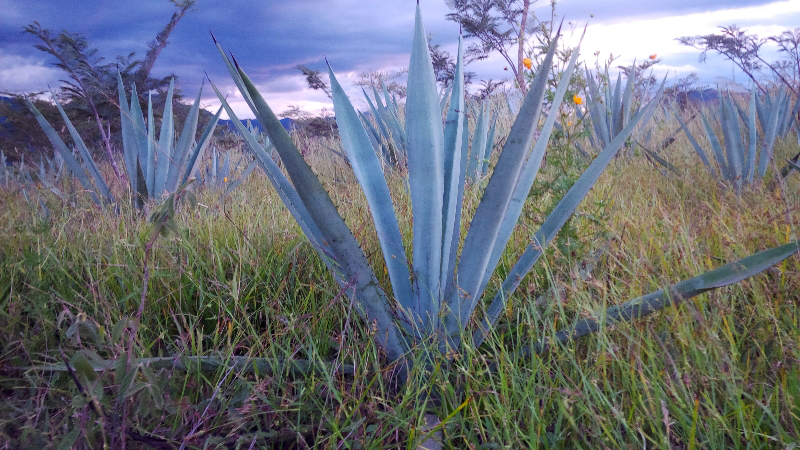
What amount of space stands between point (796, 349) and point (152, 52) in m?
6.92

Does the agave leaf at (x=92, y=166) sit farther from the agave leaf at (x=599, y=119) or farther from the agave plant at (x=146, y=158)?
the agave leaf at (x=599, y=119)

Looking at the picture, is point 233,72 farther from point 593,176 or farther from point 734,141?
point 734,141

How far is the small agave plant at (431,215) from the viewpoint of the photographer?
1.02 metres

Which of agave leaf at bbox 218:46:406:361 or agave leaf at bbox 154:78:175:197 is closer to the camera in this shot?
agave leaf at bbox 218:46:406:361

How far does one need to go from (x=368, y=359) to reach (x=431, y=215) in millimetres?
413

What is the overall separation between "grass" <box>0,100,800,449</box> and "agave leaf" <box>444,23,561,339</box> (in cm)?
14

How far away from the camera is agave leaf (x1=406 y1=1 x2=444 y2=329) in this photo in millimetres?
1096

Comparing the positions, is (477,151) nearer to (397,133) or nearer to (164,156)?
(397,133)

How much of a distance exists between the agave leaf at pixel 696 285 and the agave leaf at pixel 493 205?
22 cm

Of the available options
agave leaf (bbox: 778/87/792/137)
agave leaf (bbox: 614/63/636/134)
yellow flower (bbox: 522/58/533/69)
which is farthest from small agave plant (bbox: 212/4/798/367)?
agave leaf (bbox: 778/87/792/137)

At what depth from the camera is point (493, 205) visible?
1.09 metres

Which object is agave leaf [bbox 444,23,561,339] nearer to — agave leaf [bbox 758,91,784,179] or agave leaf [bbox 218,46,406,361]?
agave leaf [bbox 218,46,406,361]

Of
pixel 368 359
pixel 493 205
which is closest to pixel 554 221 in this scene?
pixel 493 205

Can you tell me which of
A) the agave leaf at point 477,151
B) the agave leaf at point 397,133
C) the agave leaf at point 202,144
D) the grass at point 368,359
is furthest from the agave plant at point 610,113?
the agave leaf at point 202,144
